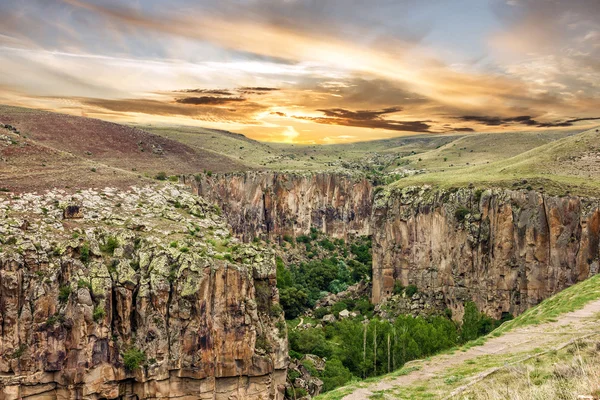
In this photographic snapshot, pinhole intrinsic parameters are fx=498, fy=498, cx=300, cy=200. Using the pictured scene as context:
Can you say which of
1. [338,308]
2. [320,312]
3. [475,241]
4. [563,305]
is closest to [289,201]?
[338,308]

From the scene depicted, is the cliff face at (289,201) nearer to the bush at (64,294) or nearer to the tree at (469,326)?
the tree at (469,326)

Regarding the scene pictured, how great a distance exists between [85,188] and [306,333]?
32.0 meters

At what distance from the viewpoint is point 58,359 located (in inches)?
1452

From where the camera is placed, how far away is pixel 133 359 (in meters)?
38.3

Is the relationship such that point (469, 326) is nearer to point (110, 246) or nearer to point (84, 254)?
point (110, 246)

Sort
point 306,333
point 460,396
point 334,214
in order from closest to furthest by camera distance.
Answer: point 460,396 → point 306,333 → point 334,214

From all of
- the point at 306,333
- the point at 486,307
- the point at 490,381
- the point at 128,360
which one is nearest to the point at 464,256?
the point at 486,307

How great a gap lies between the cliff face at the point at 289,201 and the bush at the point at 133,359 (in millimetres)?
62588

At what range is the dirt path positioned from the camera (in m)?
23.7

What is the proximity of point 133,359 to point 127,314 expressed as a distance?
3.52m

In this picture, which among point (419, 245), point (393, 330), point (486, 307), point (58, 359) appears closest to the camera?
point (58, 359)

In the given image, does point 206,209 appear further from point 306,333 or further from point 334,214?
point 334,214

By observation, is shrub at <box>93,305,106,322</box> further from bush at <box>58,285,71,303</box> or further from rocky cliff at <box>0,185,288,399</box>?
bush at <box>58,285,71,303</box>

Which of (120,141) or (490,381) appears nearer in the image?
(490,381)
